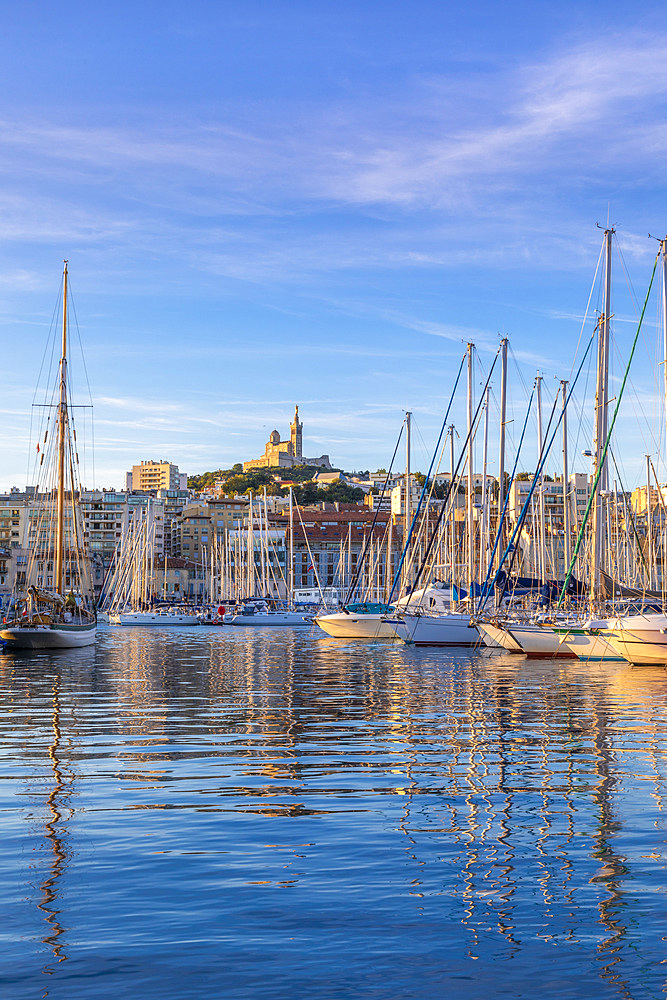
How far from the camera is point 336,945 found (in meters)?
8.41

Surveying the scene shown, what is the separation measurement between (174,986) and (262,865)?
328 cm

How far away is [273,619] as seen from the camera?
311ft

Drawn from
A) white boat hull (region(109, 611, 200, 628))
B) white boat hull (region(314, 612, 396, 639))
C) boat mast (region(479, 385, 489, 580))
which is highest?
boat mast (region(479, 385, 489, 580))

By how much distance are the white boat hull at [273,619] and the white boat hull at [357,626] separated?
3040 cm

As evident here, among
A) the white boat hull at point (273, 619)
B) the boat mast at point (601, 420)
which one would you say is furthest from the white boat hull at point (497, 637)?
the white boat hull at point (273, 619)

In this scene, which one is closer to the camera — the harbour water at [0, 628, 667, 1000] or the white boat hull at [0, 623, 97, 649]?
the harbour water at [0, 628, 667, 1000]

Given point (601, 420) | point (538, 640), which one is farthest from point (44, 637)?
point (601, 420)

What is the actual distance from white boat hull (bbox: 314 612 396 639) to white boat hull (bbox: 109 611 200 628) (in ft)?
115

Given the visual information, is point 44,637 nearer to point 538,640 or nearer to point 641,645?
point 538,640

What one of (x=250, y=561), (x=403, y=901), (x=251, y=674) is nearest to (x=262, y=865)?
(x=403, y=901)

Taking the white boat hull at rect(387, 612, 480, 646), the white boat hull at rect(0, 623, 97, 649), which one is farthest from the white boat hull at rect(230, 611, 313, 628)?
the white boat hull at rect(0, 623, 97, 649)

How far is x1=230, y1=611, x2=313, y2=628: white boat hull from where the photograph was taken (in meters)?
94.1

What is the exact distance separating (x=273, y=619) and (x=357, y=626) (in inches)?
1317

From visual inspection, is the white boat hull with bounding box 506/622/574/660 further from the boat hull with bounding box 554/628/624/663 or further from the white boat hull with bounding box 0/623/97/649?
the white boat hull with bounding box 0/623/97/649
